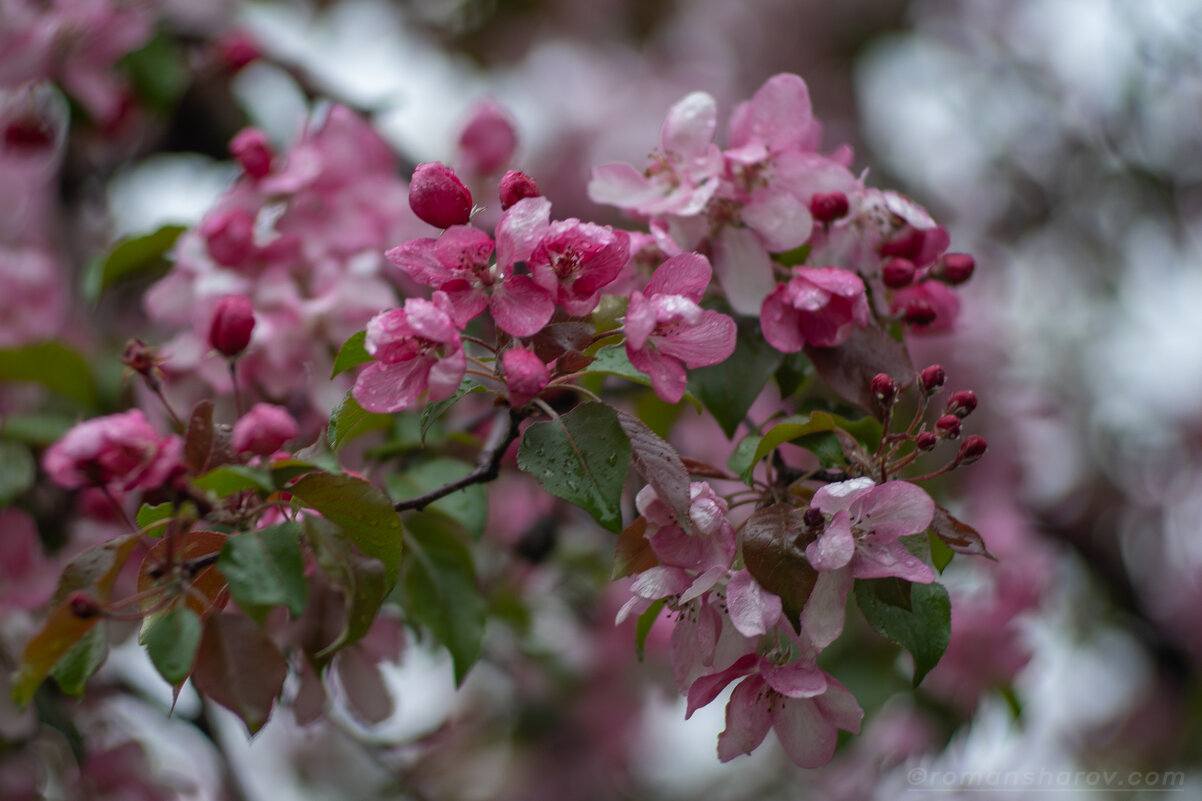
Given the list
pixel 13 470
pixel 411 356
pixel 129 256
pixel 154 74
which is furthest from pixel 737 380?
pixel 154 74

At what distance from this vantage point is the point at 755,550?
697 millimetres

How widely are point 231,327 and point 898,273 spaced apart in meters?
0.57

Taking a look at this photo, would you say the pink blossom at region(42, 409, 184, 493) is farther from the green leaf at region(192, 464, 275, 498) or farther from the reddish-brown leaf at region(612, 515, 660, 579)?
the reddish-brown leaf at region(612, 515, 660, 579)

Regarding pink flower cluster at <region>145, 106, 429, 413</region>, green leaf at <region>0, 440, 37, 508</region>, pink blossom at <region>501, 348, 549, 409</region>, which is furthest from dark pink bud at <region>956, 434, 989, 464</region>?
green leaf at <region>0, 440, 37, 508</region>

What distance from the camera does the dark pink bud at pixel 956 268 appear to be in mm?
921

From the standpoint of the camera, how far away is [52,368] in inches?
50.4

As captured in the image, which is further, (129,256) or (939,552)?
(129,256)

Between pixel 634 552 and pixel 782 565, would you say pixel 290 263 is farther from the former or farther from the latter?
pixel 782 565

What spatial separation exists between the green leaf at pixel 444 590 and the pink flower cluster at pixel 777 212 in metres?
0.36

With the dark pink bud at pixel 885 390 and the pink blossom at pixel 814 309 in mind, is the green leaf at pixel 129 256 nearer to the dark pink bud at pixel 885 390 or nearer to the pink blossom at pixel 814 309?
the pink blossom at pixel 814 309

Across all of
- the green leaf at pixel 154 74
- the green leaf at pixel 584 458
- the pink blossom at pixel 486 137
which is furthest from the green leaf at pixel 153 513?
the green leaf at pixel 154 74

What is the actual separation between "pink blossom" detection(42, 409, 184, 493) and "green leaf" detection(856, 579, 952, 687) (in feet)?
1.65

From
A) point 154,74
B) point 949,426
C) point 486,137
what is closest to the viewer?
point 949,426

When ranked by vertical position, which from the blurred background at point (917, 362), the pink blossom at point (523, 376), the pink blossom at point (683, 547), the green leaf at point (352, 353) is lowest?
the blurred background at point (917, 362)
